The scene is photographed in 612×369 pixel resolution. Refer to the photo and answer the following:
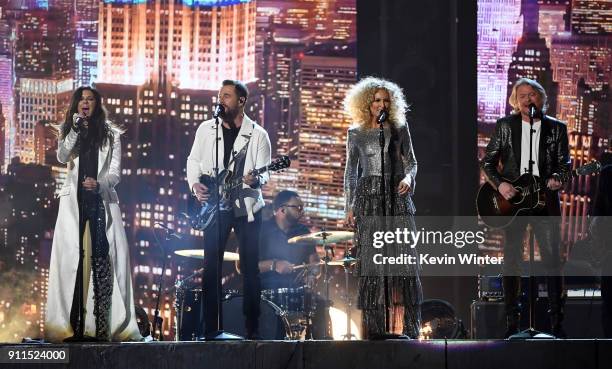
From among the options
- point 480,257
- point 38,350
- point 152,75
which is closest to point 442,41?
point 480,257

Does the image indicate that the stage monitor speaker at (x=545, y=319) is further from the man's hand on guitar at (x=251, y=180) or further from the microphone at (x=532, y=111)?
the man's hand on guitar at (x=251, y=180)

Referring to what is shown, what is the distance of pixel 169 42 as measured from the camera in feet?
34.8

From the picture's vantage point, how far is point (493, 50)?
33.5 ft

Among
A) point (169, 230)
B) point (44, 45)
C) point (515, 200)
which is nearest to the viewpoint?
point (515, 200)

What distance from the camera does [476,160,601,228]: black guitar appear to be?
7621mm

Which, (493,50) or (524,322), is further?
(493,50)

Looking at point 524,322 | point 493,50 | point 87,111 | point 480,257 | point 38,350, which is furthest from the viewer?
point 493,50

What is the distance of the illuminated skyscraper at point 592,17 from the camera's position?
10.2 meters

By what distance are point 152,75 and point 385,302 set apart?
4.29 metres

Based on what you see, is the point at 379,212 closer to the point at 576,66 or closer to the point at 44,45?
the point at 576,66

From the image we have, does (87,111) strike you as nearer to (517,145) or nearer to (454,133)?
(517,145)

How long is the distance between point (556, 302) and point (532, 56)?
331 cm

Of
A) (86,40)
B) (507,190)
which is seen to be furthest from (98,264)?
(86,40)

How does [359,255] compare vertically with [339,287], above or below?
above
